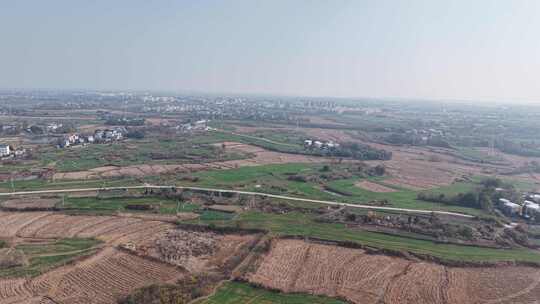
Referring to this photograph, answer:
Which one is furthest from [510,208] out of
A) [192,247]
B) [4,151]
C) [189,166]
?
[4,151]

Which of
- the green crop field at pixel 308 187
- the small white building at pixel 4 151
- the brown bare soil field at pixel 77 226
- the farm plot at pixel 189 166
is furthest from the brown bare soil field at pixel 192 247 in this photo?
the small white building at pixel 4 151

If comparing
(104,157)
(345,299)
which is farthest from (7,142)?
(345,299)

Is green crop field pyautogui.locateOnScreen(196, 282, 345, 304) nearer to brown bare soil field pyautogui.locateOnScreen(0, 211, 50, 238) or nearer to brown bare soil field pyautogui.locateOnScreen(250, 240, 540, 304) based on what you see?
brown bare soil field pyautogui.locateOnScreen(250, 240, 540, 304)

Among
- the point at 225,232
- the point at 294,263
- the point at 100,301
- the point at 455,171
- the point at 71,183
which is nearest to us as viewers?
the point at 100,301

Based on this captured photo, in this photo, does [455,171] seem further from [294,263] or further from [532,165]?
[294,263]

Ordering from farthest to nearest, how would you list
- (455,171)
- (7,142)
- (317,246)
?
(7,142), (455,171), (317,246)

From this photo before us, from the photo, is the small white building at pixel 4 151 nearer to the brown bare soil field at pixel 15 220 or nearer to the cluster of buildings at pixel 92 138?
the cluster of buildings at pixel 92 138

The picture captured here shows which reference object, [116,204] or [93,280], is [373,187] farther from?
[93,280]
